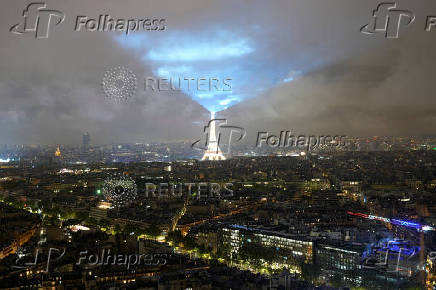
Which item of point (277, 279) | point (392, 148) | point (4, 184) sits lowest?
point (4, 184)

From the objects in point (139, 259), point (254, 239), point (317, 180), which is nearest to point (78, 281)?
point (139, 259)

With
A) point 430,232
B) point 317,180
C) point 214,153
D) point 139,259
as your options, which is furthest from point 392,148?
point 139,259

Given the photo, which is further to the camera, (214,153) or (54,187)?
(214,153)

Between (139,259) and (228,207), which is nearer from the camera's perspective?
(139,259)

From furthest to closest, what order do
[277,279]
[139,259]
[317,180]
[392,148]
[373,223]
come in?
[392,148] → [317,180] → [373,223] → [139,259] → [277,279]

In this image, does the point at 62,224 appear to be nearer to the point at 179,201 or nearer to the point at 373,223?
the point at 179,201

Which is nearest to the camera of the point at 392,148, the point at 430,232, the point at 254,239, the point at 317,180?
the point at 254,239

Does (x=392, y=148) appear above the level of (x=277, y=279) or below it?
above

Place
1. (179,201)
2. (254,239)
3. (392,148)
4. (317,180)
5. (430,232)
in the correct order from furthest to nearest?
(392,148), (317,180), (179,201), (430,232), (254,239)

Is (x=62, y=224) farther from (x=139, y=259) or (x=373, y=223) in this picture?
(x=373, y=223)
